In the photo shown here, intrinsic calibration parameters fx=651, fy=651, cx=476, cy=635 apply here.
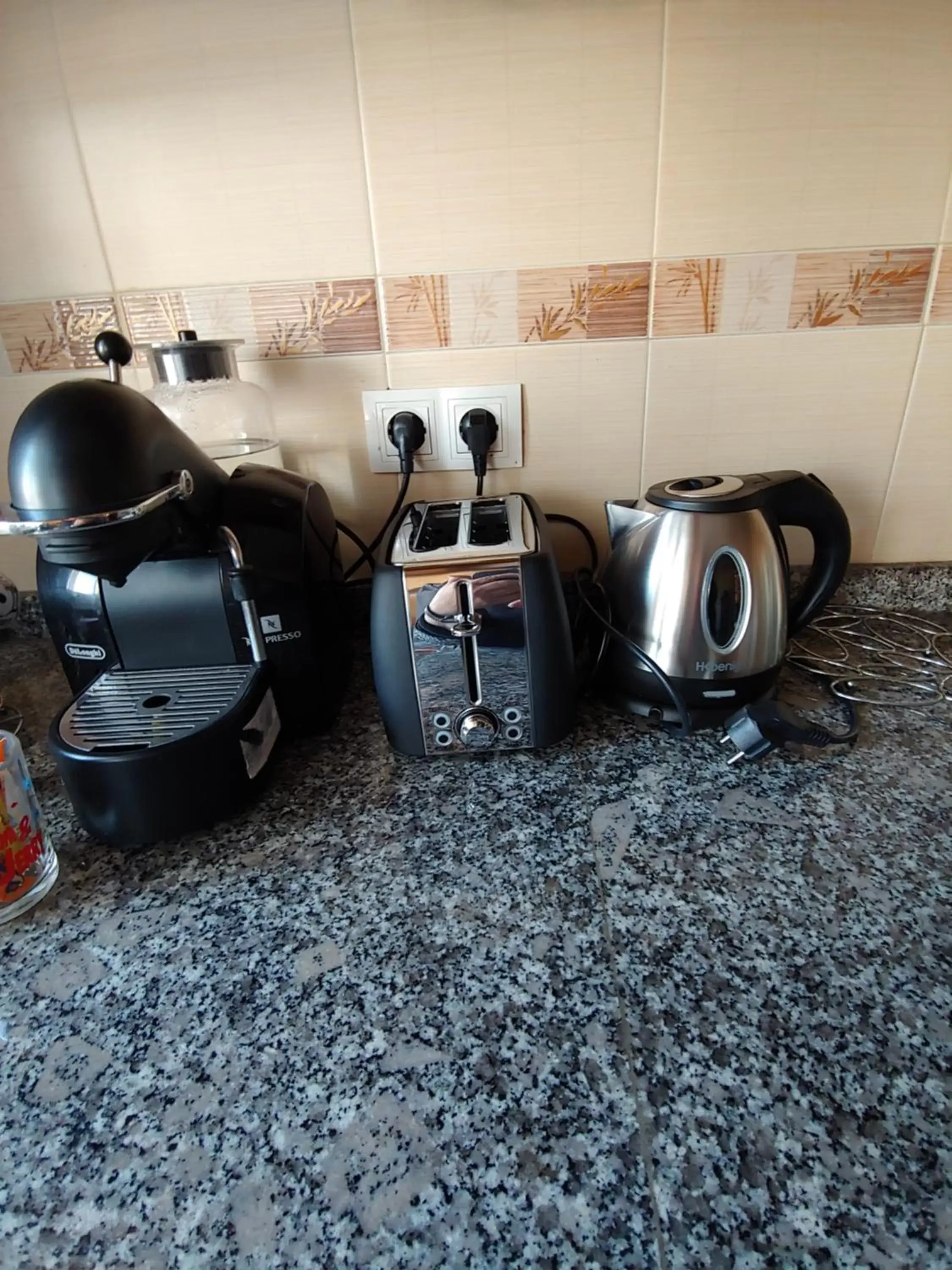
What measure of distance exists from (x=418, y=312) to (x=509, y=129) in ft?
0.64

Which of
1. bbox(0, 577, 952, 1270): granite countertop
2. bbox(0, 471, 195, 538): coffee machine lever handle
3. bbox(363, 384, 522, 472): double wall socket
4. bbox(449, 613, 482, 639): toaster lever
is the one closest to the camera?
bbox(0, 577, 952, 1270): granite countertop

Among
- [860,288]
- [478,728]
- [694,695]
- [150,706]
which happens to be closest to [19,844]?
[150,706]

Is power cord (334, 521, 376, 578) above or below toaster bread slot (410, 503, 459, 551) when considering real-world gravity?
below

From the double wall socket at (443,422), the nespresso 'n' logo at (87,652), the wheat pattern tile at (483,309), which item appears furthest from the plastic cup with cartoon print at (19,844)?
the wheat pattern tile at (483,309)

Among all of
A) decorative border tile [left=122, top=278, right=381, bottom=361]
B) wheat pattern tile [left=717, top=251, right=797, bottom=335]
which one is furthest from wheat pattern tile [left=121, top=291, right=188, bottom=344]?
wheat pattern tile [left=717, top=251, right=797, bottom=335]

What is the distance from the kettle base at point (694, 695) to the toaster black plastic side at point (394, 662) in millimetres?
212

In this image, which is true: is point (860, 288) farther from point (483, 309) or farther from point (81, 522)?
point (81, 522)

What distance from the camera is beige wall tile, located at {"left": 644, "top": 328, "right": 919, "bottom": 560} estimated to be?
2.40 ft

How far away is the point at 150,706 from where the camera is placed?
0.55 meters

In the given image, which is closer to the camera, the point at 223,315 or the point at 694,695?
the point at 694,695

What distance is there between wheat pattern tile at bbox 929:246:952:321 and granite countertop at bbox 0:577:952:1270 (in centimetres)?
50

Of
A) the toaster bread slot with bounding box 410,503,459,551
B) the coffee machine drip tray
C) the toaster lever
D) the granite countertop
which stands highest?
the toaster bread slot with bounding box 410,503,459,551

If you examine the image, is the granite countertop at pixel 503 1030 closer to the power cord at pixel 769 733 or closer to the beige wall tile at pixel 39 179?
the power cord at pixel 769 733

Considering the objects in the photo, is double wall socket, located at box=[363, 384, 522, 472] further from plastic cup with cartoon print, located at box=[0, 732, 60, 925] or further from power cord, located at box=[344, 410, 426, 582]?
plastic cup with cartoon print, located at box=[0, 732, 60, 925]
